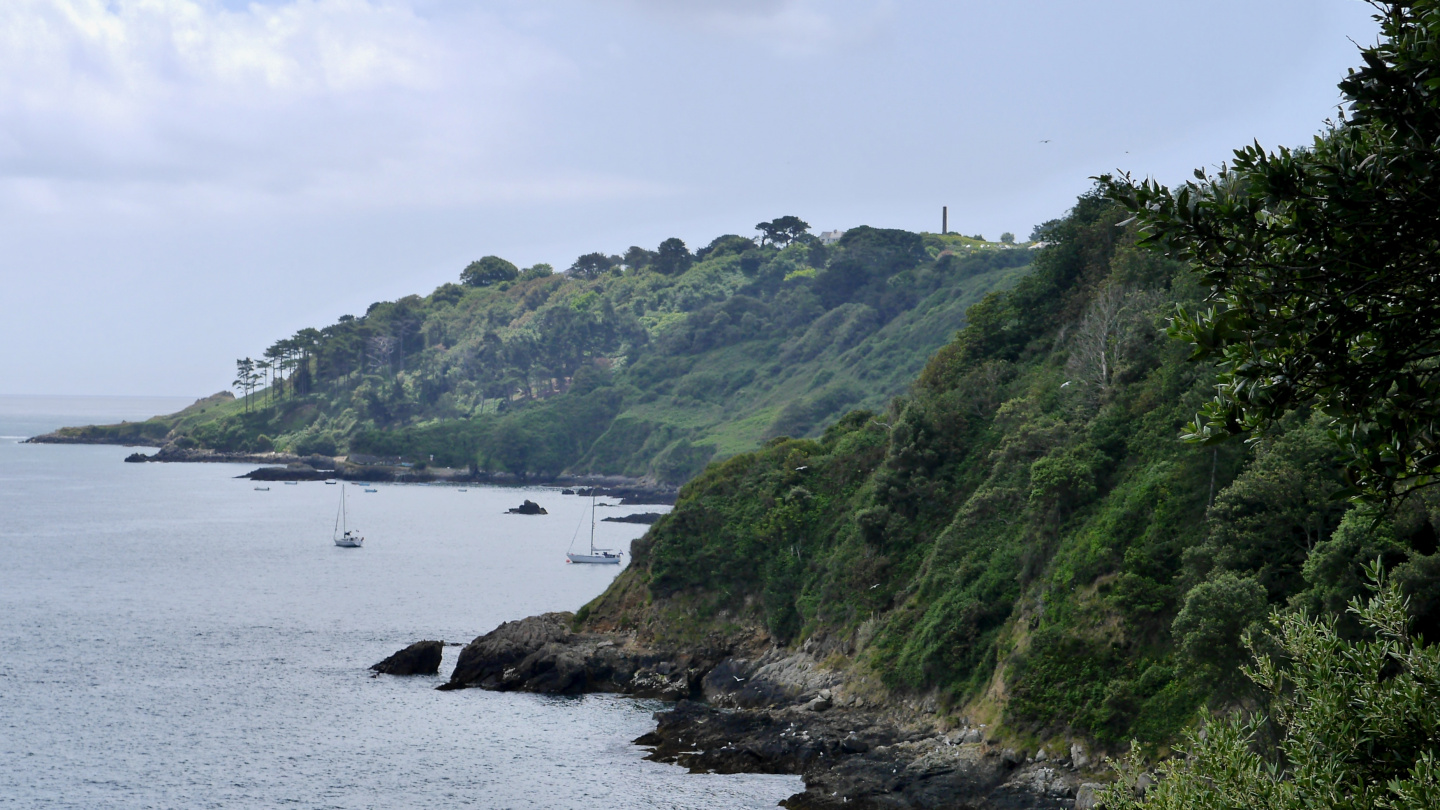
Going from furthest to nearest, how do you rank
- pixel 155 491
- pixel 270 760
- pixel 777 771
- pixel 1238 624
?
pixel 155 491
pixel 270 760
pixel 777 771
pixel 1238 624

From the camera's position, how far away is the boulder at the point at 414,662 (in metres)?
63.2

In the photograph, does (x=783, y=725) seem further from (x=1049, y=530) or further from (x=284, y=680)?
(x=284, y=680)

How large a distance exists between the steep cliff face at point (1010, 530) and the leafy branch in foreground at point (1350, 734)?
59.0 ft

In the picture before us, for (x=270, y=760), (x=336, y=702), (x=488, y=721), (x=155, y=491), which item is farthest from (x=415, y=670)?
(x=155, y=491)

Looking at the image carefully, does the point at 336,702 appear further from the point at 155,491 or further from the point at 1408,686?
the point at 155,491

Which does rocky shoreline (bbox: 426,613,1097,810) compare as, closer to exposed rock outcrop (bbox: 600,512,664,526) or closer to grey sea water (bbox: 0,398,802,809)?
grey sea water (bbox: 0,398,802,809)

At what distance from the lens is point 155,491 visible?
160 meters

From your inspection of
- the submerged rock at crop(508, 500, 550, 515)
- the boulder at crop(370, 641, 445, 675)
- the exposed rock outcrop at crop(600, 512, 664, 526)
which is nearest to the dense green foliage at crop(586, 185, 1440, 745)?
the boulder at crop(370, 641, 445, 675)

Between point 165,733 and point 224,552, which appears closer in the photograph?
point 165,733

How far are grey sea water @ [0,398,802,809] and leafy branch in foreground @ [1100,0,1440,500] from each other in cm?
3314

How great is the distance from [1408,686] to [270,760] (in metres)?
45.3

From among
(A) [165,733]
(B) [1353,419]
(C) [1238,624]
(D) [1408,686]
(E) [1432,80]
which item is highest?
(E) [1432,80]

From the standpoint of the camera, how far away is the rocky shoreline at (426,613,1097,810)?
38.4 meters

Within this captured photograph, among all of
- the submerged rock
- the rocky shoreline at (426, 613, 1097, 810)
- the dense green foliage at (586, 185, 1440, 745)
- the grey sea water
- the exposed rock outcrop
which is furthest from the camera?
the submerged rock
